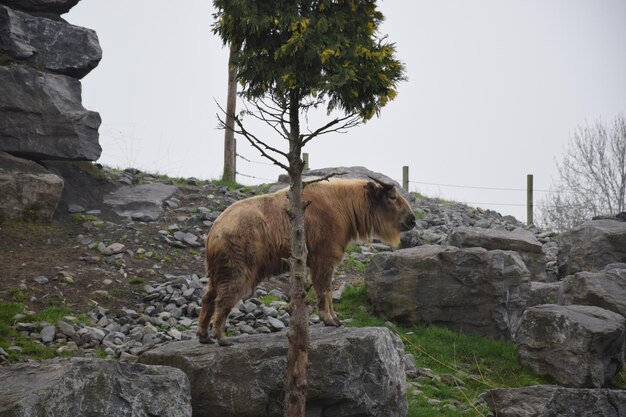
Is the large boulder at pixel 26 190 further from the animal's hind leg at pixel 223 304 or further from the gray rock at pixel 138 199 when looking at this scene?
the animal's hind leg at pixel 223 304

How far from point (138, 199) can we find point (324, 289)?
7.71m

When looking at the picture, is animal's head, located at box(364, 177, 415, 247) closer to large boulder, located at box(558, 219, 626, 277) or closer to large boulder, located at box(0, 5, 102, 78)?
large boulder, located at box(558, 219, 626, 277)

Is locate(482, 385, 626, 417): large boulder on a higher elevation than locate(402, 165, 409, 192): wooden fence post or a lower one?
lower

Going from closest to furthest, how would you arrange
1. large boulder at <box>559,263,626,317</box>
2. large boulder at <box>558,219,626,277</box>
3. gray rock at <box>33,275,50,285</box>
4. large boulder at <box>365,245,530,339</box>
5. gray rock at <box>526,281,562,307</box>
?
gray rock at <box>33,275,50,285</box>, large boulder at <box>559,263,626,317</box>, large boulder at <box>365,245,530,339</box>, gray rock at <box>526,281,562,307</box>, large boulder at <box>558,219,626,277</box>

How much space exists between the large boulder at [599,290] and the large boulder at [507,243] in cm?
207

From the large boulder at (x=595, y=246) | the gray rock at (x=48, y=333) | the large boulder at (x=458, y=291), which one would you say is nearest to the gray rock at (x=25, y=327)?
the gray rock at (x=48, y=333)

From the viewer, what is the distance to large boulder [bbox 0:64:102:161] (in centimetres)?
1399

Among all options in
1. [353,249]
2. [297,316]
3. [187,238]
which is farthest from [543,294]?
[297,316]

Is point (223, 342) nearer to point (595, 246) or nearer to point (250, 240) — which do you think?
point (250, 240)

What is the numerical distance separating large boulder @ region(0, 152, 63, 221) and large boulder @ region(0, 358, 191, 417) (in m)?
7.22

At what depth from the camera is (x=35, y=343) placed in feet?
31.7

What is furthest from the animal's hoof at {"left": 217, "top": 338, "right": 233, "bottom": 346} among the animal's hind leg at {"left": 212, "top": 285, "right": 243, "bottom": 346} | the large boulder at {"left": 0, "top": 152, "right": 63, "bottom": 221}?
the large boulder at {"left": 0, "top": 152, "right": 63, "bottom": 221}

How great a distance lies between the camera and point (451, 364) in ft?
35.7

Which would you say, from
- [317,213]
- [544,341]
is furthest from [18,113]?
[544,341]
